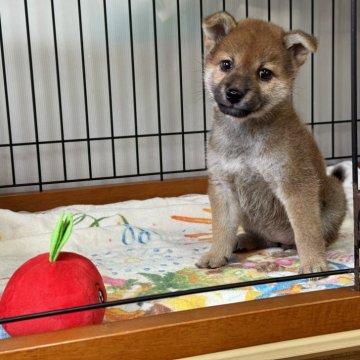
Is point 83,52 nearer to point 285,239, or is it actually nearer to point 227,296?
point 285,239

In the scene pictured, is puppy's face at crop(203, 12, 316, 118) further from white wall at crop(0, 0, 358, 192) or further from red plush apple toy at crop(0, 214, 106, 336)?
white wall at crop(0, 0, 358, 192)

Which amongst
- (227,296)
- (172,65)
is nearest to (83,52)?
(172,65)

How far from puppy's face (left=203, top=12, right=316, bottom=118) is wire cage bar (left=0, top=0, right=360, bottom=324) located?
1165 millimetres

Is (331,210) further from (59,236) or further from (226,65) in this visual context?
(59,236)

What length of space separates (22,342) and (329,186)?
1182 mm

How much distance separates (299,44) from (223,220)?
589 mm

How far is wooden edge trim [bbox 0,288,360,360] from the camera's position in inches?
40.8

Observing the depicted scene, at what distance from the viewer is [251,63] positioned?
154 centimetres

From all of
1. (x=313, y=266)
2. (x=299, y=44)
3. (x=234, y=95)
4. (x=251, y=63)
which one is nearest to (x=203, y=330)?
(x=313, y=266)

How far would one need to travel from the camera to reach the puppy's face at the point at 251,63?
4.98 ft

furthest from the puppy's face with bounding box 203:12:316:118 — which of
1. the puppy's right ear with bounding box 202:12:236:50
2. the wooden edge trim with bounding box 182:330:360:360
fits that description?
the wooden edge trim with bounding box 182:330:360:360

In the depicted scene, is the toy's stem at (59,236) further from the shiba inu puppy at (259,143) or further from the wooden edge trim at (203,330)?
the shiba inu puppy at (259,143)

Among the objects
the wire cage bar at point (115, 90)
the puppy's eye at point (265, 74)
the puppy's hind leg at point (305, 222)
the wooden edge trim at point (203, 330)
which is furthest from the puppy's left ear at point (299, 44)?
the wire cage bar at point (115, 90)

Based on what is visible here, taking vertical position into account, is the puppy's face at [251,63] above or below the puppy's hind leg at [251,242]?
above
